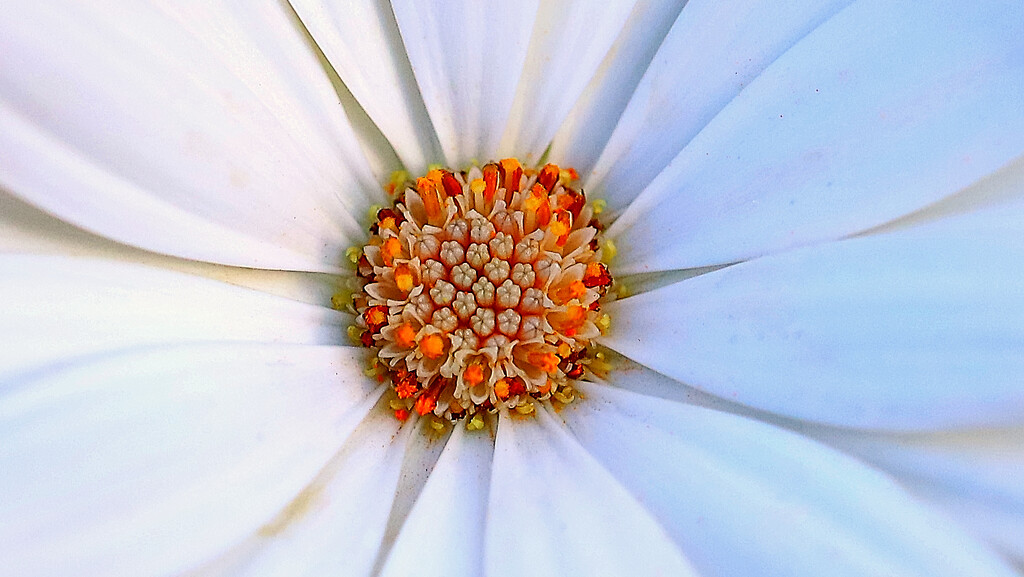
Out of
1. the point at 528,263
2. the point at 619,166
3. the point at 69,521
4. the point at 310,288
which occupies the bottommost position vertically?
the point at 69,521

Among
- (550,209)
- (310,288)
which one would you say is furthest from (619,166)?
(310,288)

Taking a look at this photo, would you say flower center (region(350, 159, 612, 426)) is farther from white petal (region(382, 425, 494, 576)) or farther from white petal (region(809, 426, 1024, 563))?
white petal (region(809, 426, 1024, 563))

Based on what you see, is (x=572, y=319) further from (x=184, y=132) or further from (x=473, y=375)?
(x=184, y=132)

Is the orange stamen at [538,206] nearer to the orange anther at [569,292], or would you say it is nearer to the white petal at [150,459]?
the orange anther at [569,292]

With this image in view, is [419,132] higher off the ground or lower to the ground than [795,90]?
lower

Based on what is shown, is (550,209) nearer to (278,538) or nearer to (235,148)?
(235,148)
